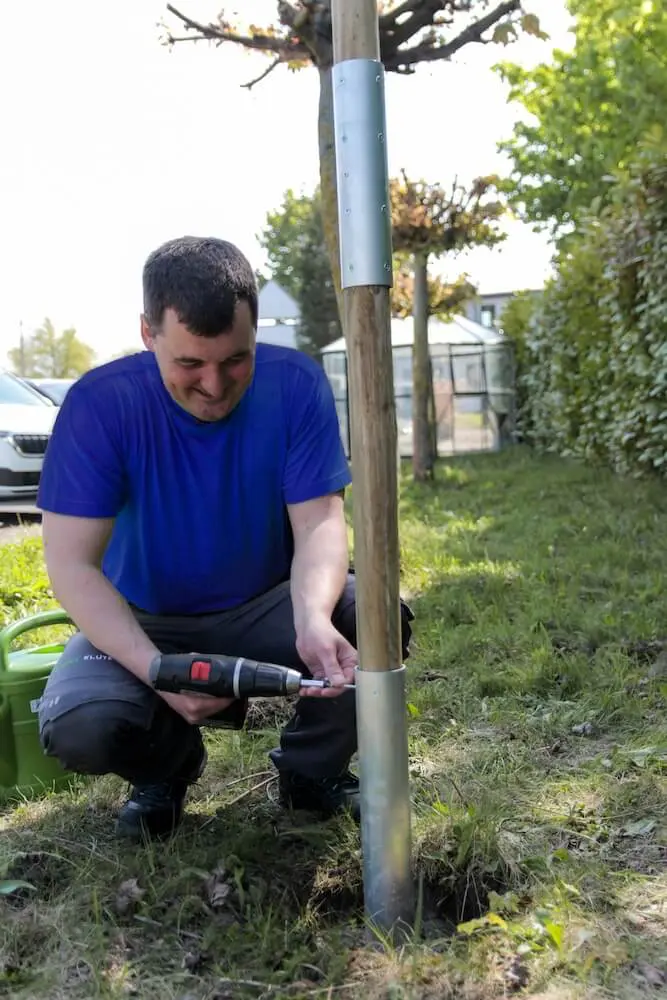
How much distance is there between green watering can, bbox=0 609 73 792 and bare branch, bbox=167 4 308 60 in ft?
12.3

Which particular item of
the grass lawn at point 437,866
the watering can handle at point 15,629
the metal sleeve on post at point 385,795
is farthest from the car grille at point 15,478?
the metal sleeve on post at point 385,795

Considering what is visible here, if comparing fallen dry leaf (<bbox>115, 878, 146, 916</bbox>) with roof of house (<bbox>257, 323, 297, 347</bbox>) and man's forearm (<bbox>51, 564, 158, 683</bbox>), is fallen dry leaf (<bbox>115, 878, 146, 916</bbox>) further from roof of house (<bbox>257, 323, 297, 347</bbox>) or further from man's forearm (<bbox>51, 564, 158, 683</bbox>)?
roof of house (<bbox>257, 323, 297, 347</bbox>)

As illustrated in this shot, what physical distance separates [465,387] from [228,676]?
594 inches

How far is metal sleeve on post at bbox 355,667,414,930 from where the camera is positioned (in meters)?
1.83

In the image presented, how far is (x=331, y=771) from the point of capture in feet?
7.84

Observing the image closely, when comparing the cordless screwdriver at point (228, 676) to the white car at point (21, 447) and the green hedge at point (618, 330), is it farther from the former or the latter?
the white car at point (21, 447)

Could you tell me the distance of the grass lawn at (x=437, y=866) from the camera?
175 centimetres

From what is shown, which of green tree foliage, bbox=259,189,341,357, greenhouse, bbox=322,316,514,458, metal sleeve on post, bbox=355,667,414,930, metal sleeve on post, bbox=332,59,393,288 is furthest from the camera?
green tree foliage, bbox=259,189,341,357

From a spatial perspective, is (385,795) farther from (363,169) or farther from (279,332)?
(279,332)

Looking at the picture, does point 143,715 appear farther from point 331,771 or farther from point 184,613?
point 331,771

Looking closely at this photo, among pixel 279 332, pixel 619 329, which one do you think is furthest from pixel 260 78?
pixel 279 332

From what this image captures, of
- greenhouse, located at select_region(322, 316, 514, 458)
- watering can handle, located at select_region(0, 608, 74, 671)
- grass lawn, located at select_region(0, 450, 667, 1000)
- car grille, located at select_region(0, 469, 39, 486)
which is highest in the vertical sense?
greenhouse, located at select_region(322, 316, 514, 458)

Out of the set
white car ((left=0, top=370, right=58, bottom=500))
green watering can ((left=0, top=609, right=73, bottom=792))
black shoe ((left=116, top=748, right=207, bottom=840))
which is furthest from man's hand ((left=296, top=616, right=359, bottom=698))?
white car ((left=0, top=370, right=58, bottom=500))

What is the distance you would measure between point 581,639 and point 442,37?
342cm
